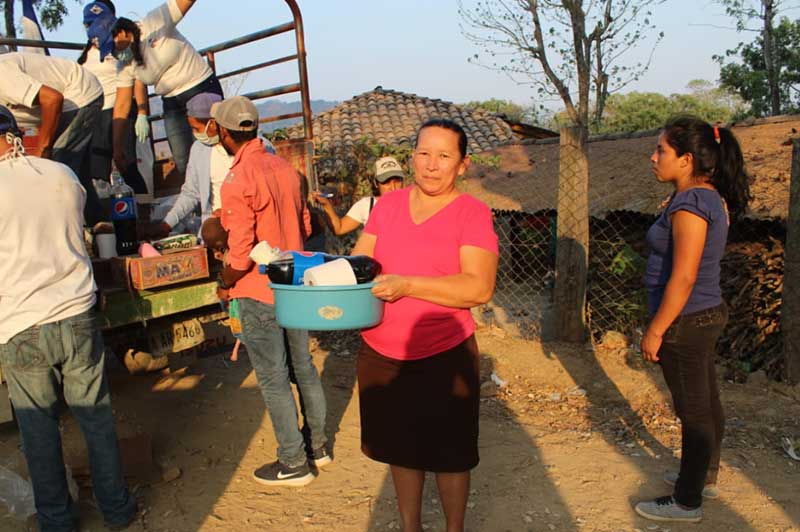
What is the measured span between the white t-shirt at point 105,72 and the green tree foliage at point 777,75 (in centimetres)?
1752

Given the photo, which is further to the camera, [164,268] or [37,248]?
[164,268]

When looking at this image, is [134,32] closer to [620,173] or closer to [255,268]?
[255,268]

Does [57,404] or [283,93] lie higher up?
[283,93]

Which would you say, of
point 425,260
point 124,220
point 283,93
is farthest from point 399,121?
point 425,260

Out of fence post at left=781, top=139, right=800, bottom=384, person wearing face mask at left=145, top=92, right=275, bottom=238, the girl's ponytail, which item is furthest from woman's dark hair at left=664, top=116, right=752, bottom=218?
person wearing face mask at left=145, top=92, right=275, bottom=238

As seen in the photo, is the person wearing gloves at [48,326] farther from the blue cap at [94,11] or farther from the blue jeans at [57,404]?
the blue cap at [94,11]

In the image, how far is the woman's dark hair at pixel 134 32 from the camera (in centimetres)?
443

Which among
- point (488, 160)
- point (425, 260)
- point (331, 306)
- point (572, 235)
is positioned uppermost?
point (488, 160)

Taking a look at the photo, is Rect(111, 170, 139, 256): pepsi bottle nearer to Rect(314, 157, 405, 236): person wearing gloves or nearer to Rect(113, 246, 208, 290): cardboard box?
Rect(113, 246, 208, 290): cardboard box

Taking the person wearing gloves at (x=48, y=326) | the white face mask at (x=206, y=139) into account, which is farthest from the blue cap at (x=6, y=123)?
the white face mask at (x=206, y=139)

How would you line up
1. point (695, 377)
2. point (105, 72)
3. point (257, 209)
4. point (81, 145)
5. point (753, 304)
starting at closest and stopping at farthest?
point (695, 377) → point (257, 209) → point (81, 145) → point (105, 72) → point (753, 304)

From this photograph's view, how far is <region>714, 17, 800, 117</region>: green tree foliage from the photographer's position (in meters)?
17.3

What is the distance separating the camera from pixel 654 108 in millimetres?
31469

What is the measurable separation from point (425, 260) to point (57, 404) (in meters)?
1.83
